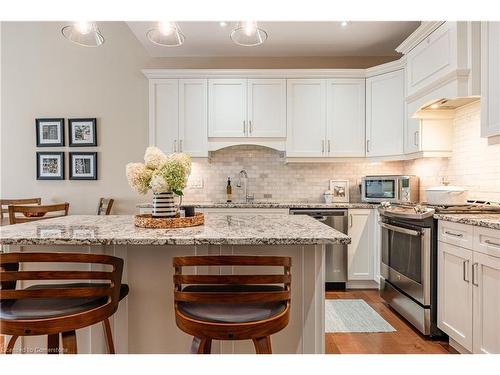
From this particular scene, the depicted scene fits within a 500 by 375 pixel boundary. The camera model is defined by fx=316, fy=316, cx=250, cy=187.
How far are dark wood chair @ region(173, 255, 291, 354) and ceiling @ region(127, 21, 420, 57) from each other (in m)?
2.76

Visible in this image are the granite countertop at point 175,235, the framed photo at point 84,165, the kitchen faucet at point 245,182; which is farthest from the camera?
the framed photo at point 84,165

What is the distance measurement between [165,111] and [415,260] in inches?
119

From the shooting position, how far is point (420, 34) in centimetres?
293

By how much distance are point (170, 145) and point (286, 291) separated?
292 centimetres

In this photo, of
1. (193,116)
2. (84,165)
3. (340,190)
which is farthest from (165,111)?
(340,190)

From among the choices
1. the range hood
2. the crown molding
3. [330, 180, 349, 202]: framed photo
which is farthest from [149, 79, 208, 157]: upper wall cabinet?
the range hood

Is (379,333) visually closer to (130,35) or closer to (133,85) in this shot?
(133,85)

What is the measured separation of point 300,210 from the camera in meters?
3.46

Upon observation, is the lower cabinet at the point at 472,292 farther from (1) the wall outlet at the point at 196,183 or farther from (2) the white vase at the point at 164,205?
(1) the wall outlet at the point at 196,183

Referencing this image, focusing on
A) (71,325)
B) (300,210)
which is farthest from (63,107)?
(71,325)

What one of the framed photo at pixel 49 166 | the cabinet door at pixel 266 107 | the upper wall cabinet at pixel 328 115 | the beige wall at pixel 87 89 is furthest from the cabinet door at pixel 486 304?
the framed photo at pixel 49 166

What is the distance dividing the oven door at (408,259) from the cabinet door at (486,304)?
0.43m

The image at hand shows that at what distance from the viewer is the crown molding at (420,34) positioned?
2.72 metres

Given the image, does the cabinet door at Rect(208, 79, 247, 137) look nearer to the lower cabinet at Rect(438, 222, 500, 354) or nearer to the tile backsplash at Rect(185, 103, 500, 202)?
the tile backsplash at Rect(185, 103, 500, 202)
